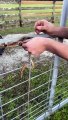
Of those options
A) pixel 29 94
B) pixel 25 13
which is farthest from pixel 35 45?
pixel 25 13

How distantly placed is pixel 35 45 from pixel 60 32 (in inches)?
24.0

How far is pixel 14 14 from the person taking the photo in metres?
11.5

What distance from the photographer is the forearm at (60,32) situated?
95.5 inches

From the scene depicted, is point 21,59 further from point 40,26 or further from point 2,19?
point 2,19

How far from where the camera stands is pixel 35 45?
6.21ft

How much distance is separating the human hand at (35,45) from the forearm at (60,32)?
510 mm

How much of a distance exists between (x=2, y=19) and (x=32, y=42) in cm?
990

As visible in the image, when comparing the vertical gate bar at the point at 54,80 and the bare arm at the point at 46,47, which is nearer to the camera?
the bare arm at the point at 46,47

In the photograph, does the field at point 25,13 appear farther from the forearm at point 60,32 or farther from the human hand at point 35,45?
the human hand at point 35,45

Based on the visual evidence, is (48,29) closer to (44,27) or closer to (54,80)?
(44,27)

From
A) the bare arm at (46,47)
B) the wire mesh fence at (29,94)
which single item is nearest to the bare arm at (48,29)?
the bare arm at (46,47)

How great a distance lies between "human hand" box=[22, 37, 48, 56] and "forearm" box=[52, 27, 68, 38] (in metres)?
0.51

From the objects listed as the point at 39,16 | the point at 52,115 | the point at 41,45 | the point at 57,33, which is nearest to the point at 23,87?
the point at 52,115

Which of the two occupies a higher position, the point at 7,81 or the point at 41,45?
the point at 41,45
